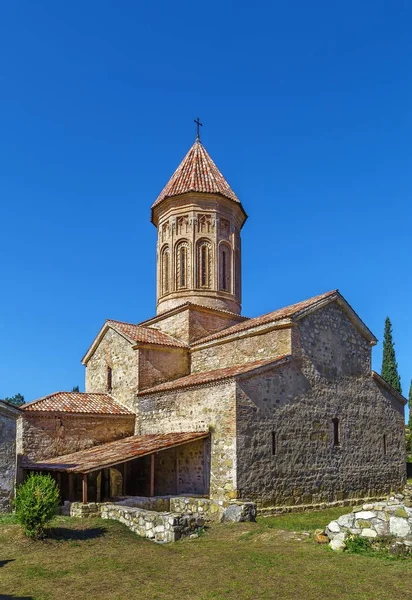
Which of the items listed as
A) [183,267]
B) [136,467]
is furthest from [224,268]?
[136,467]

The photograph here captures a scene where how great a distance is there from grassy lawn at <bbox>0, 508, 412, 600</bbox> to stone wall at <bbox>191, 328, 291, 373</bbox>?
6.39 m

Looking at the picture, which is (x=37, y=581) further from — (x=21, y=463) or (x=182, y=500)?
(x=21, y=463)

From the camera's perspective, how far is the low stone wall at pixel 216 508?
1392 centimetres

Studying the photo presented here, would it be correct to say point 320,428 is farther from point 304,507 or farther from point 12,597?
point 12,597

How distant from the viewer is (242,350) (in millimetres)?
18922

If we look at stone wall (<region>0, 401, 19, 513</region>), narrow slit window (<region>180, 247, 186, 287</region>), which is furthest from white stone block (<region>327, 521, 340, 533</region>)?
narrow slit window (<region>180, 247, 186, 287</region>)

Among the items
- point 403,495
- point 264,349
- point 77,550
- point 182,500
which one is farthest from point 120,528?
point 403,495

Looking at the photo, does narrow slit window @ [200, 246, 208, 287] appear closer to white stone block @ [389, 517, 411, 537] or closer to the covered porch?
the covered porch

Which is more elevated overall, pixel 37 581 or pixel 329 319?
pixel 329 319

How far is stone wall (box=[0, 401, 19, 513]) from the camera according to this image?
14.8 metres

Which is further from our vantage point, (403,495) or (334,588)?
(403,495)

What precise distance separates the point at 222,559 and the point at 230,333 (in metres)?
9.75

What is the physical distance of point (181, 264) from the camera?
23141 mm

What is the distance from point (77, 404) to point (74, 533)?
838 centimetres
